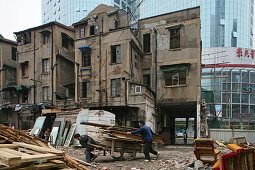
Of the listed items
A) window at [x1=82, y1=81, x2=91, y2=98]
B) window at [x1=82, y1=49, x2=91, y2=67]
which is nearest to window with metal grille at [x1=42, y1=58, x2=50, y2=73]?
window at [x1=82, y1=49, x2=91, y2=67]

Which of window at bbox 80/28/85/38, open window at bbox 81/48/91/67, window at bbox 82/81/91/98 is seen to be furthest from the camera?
window at bbox 80/28/85/38

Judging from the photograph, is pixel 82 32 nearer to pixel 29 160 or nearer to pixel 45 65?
pixel 45 65

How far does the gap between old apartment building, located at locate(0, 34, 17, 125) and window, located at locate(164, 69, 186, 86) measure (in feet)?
66.3

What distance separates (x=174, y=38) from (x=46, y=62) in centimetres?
1589

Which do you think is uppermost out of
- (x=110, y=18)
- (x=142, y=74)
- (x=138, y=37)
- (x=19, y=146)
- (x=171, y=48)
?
(x=110, y=18)

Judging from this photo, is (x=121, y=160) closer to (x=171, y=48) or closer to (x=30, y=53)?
(x=171, y=48)

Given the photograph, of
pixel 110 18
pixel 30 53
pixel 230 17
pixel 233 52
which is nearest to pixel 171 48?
pixel 110 18

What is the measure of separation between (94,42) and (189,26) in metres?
9.81

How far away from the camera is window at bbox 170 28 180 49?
2180 cm

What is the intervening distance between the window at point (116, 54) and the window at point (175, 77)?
5166mm

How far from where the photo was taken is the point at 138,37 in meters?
23.5

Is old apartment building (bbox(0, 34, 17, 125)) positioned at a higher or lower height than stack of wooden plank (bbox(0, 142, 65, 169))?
higher

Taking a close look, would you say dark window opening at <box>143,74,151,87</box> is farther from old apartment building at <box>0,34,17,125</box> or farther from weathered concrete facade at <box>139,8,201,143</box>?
old apartment building at <box>0,34,17,125</box>

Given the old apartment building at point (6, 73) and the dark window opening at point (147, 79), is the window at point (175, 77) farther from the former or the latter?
the old apartment building at point (6, 73)
